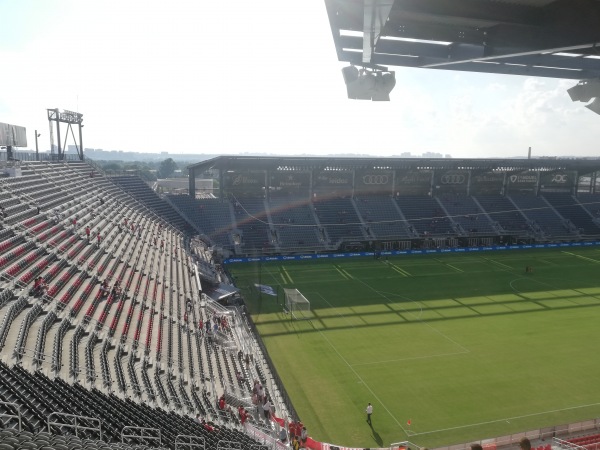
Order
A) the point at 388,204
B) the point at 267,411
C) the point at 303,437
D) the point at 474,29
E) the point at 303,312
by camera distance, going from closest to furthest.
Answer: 1. the point at 474,29
2. the point at 303,437
3. the point at 267,411
4. the point at 303,312
5. the point at 388,204

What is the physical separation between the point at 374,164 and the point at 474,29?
185 feet

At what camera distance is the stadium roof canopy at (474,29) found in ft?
16.2

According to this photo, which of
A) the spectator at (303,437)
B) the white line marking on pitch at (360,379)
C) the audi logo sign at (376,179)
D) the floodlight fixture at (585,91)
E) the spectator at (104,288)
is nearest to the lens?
the floodlight fixture at (585,91)

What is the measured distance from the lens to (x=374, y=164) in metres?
61.2

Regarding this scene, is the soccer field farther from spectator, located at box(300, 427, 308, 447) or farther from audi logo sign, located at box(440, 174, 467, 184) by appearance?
audi logo sign, located at box(440, 174, 467, 184)

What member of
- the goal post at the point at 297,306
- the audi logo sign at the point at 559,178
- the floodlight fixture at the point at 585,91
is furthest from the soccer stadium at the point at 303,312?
the audi logo sign at the point at 559,178

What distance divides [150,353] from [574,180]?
72259 mm

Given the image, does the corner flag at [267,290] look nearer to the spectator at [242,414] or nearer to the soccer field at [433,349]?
the soccer field at [433,349]

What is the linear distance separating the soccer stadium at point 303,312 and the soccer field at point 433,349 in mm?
130

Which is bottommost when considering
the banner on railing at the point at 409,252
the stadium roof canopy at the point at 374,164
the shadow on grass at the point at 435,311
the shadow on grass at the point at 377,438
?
the banner on railing at the point at 409,252

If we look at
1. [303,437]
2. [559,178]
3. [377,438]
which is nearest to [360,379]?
[377,438]

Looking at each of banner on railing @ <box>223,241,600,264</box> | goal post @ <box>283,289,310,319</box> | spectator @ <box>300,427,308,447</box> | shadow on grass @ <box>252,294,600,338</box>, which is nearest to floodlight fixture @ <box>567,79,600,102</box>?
spectator @ <box>300,427,308,447</box>

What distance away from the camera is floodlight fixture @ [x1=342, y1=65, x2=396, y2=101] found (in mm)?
6793

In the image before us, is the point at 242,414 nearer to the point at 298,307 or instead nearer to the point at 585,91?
the point at 298,307
